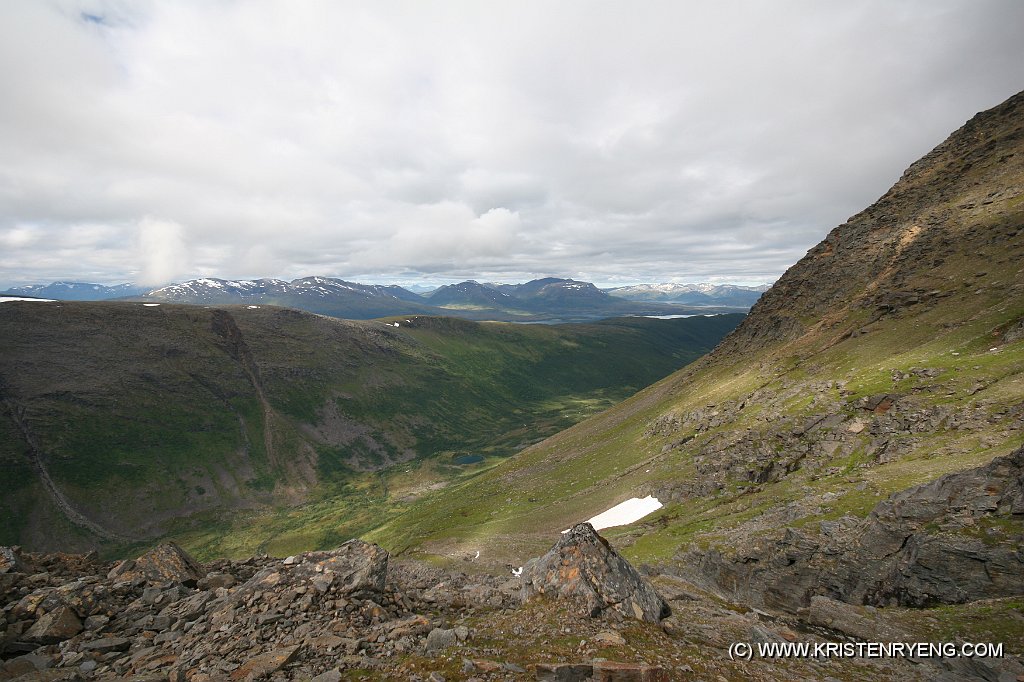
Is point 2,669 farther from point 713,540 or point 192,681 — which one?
point 713,540

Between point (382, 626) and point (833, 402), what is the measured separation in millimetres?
58403

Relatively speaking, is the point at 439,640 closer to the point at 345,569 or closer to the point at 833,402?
the point at 345,569

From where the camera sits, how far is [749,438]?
60312 millimetres

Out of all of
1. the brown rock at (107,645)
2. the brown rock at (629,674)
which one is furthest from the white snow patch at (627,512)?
the brown rock at (107,645)

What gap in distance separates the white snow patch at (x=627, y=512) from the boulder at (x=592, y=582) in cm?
4032

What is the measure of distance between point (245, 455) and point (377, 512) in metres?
71.8

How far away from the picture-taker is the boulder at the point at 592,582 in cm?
2020

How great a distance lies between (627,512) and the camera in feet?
210

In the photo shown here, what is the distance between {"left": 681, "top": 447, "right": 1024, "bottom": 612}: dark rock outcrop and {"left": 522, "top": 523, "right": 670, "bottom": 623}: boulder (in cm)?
1348

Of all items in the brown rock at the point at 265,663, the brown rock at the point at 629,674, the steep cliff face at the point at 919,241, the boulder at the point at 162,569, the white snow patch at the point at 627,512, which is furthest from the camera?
the steep cliff face at the point at 919,241

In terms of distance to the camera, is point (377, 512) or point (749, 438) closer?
point (749, 438)

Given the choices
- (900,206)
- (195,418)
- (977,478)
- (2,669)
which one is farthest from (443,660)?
(195,418)

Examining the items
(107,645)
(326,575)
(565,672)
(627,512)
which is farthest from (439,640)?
(627,512)

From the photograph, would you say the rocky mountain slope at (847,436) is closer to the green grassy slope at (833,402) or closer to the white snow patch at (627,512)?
the green grassy slope at (833,402)
